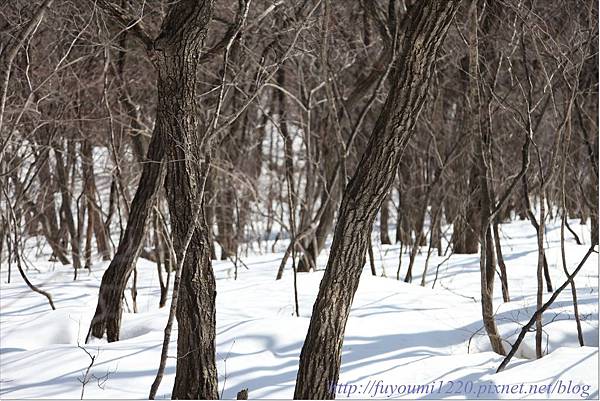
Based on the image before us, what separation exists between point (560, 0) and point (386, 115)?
437cm

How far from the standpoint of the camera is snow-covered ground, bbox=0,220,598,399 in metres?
4.73

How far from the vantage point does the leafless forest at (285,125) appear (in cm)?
409

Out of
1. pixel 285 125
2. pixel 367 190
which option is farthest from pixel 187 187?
pixel 285 125

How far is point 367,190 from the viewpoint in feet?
13.1

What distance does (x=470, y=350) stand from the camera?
5797 millimetres

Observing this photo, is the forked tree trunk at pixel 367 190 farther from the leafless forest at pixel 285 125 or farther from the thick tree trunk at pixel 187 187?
the thick tree trunk at pixel 187 187

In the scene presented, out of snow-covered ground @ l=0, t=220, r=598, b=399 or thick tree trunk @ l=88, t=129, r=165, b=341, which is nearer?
snow-covered ground @ l=0, t=220, r=598, b=399

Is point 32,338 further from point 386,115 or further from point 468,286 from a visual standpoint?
point 468,286

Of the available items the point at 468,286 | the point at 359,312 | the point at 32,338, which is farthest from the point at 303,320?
the point at 468,286

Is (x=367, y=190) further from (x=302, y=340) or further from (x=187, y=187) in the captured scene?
(x=302, y=340)

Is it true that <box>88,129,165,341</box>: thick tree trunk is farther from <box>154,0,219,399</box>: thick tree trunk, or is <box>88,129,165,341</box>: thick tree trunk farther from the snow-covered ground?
<box>154,0,219,399</box>: thick tree trunk

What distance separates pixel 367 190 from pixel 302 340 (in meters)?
1.91

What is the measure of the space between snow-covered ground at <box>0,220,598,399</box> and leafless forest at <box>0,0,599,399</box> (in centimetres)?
25

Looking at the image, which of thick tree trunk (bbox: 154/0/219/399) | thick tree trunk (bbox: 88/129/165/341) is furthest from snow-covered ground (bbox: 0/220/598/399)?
thick tree trunk (bbox: 154/0/219/399)
